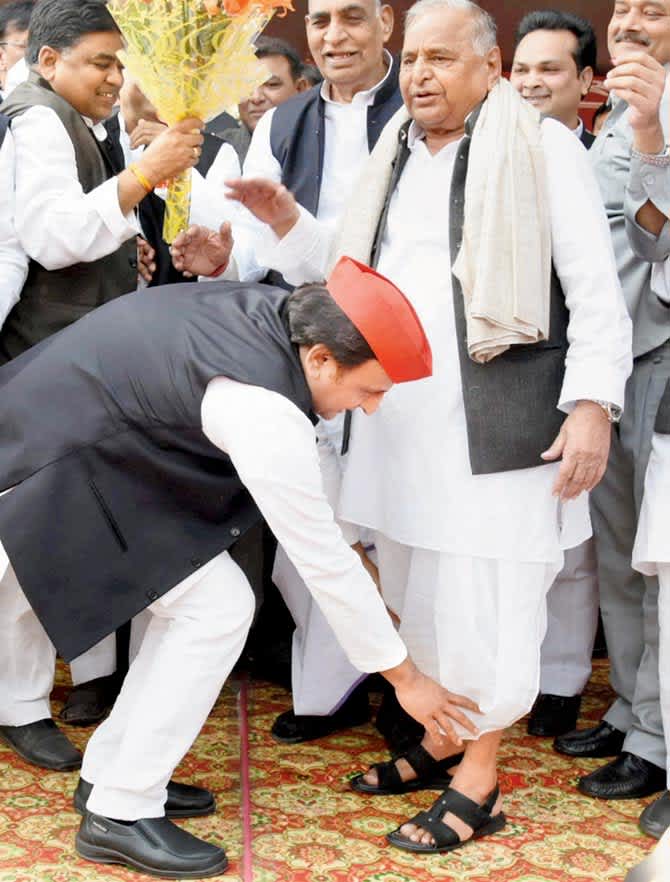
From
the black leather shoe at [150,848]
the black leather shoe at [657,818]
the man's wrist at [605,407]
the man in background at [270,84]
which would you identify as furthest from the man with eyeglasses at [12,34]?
the black leather shoe at [657,818]

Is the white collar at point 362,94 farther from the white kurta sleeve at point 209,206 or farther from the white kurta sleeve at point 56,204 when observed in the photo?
the white kurta sleeve at point 56,204

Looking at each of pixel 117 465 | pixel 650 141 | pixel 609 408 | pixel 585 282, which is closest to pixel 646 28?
pixel 650 141

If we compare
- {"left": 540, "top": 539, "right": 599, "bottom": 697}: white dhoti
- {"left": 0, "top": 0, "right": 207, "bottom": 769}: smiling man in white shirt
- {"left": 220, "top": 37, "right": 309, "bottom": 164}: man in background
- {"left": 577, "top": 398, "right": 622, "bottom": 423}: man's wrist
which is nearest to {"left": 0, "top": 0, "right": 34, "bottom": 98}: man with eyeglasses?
{"left": 220, "top": 37, "right": 309, "bottom": 164}: man in background

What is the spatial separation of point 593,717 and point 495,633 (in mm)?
983

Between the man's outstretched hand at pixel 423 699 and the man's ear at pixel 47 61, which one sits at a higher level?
the man's ear at pixel 47 61

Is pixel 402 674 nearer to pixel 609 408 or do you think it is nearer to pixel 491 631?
pixel 491 631

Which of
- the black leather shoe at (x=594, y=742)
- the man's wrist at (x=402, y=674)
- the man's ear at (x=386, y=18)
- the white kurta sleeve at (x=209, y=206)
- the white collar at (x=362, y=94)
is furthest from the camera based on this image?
the man's ear at (x=386, y=18)

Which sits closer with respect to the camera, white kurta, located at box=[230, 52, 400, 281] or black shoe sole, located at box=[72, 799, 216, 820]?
black shoe sole, located at box=[72, 799, 216, 820]

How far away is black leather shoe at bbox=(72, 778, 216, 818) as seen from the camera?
2777 mm

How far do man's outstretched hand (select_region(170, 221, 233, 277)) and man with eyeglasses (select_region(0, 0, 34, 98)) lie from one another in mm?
1664

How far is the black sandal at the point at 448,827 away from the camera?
273cm

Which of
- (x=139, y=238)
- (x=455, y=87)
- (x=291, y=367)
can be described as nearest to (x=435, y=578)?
(x=291, y=367)

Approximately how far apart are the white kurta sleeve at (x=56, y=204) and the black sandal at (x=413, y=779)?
140cm

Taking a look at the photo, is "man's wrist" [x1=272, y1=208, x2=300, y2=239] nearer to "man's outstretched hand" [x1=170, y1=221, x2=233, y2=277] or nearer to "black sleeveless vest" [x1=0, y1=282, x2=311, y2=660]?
"man's outstretched hand" [x1=170, y1=221, x2=233, y2=277]
